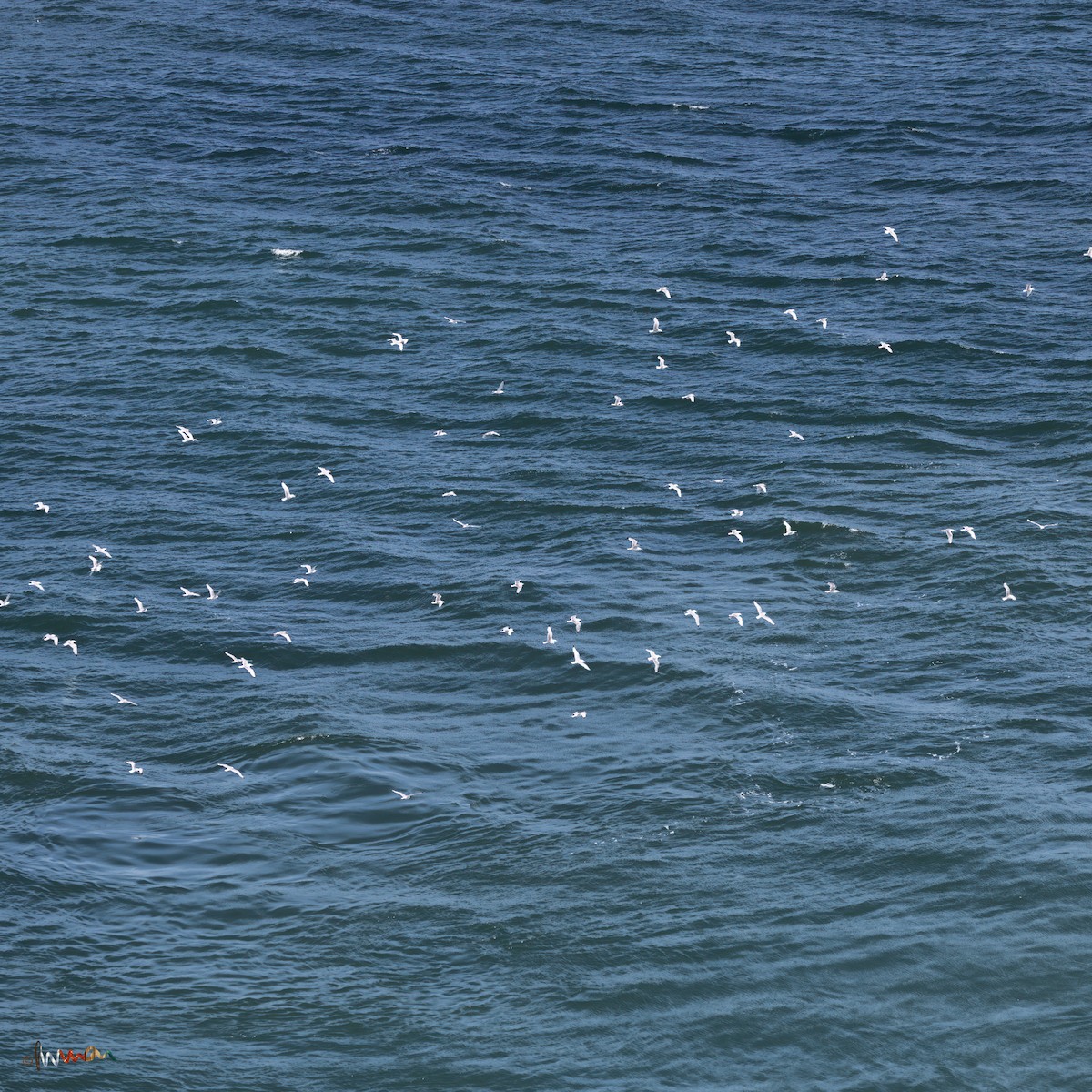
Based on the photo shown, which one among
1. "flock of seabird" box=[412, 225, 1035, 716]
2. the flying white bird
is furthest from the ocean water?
"flock of seabird" box=[412, 225, 1035, 716]

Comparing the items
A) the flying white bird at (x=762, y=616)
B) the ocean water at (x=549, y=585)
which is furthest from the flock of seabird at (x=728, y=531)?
the ocean water at (x=549, y=585)

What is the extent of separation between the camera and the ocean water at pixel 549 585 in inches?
3248

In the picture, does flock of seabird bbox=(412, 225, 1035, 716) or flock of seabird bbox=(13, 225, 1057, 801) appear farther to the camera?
flock of seabird bbox=(412, 225, 1035, 716)

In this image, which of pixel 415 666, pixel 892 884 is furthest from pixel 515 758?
pixel 892 884

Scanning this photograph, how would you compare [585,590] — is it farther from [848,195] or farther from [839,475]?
[848,195]

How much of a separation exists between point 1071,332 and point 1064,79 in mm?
58231

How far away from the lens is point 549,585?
11212cm

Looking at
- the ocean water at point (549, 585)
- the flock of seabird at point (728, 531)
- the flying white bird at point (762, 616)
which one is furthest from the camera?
the flying white bird at point (762, 616)

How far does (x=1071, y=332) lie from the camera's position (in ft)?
449

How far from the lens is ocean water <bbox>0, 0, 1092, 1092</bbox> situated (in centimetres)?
8250

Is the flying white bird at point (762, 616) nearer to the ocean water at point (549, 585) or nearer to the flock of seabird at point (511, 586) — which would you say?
the flock of seabird at point (511, 586)

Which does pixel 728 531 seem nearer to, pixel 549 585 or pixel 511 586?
pixel 549 585

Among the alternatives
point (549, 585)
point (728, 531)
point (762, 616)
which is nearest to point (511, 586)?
point (549, 585)

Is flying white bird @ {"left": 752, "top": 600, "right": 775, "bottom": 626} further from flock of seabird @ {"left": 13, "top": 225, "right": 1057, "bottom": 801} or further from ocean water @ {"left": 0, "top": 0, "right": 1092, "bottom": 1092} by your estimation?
ocean water @ {"left": 0, "top": 0, "right": 1092, "bottom": 1092}
